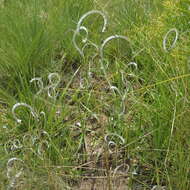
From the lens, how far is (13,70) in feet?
4.88

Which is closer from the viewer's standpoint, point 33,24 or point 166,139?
point 166,139

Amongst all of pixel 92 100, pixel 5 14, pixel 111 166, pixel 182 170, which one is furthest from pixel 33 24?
pixel 182 170

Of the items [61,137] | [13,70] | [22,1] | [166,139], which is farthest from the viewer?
[22,1]

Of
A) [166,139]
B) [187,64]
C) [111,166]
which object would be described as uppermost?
[187,64]

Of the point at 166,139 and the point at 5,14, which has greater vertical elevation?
the point at 5,14

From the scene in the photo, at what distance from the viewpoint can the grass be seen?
991 mm

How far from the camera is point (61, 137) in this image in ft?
3.94

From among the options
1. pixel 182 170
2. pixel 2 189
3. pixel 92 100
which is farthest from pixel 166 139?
pixel 2 189

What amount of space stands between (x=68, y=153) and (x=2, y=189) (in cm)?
27

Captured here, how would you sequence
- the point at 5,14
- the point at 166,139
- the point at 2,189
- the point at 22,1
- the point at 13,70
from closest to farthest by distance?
1. the point at 2,189
2. the point at 166,139
3. the point at 13,70
4. the point at 5,14
5. the point at 22,1

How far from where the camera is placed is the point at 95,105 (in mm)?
1279

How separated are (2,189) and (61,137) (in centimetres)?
32

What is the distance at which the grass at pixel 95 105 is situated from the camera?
991mm

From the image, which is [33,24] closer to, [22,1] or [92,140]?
[22,1]
